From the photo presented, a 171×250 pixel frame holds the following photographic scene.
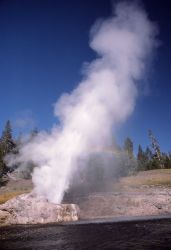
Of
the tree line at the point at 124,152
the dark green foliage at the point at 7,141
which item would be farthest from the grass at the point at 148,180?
the dark green foliage at the point at 7,141

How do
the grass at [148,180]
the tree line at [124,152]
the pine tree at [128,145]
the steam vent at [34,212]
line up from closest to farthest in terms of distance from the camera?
the steam vent at [34,212] → the grass at [148,180] → the tree line at [124,152] → the pine tree at [128,145]

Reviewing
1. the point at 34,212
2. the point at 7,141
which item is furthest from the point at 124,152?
the point at 34,212

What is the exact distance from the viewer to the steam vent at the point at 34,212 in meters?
52.6

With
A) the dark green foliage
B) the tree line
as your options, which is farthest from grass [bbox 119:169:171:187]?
the dark green foliage

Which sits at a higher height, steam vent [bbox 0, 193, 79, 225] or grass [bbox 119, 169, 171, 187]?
grass [bbox 119, 169, 171, 187]

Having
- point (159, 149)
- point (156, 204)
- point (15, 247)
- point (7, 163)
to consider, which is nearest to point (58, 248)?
point (15, 247)

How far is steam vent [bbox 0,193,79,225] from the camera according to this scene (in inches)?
2071

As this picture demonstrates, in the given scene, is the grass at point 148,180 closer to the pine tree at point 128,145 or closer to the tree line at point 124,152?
the tree line at point 124,152

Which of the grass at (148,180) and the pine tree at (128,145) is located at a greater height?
the pine tree at (128,145)

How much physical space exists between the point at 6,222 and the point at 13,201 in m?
4.13

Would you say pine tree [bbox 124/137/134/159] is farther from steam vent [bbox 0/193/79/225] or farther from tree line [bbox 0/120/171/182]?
steam vent [bbox 0/193/79/225]

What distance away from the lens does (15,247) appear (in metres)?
26.7

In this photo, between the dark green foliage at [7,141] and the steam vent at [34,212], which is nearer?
the steam vent at [34,212]

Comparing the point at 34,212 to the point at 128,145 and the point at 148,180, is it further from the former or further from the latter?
the point at 128,145
